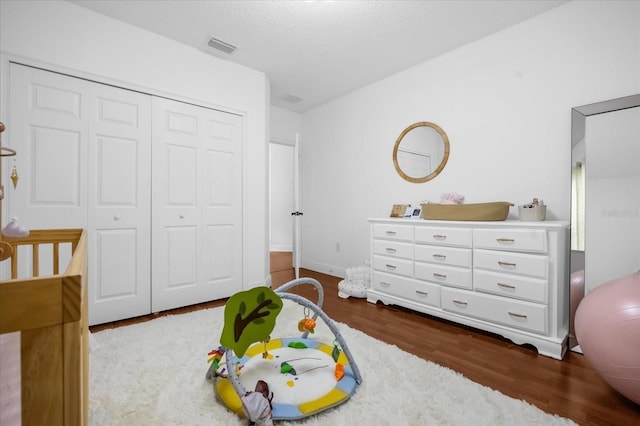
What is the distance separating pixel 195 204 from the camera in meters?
2.93

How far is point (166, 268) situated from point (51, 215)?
0.92 meters

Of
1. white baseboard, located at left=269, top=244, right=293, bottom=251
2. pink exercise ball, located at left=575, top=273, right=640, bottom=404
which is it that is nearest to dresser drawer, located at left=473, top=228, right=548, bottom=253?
pink exercise ball, located at left=575, top=273, right=640, bottom=404

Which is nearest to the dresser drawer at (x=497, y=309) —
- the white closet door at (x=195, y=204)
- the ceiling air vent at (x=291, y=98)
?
the white closet door at (x=195, y=204)

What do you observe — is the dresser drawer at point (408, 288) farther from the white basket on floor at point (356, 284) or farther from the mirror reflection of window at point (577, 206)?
the mirror reflection of window at point (577, 206)

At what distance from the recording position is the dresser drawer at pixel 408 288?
2590mm

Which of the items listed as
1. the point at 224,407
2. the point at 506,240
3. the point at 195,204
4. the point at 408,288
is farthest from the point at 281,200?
the point at 224,407

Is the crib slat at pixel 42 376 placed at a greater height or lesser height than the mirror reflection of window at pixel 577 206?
lesser

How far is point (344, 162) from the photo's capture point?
4129 millimetres

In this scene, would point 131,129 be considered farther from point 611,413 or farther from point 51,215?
point 611,413

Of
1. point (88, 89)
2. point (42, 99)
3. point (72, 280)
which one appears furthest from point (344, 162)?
point (72, 280)

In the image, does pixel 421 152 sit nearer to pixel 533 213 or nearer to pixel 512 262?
pixel 533 213

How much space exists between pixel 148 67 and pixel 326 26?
158 centimetres

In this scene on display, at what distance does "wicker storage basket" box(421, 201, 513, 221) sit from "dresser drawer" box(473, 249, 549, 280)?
0.92 ft

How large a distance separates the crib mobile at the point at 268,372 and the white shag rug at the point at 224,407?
5 cm
